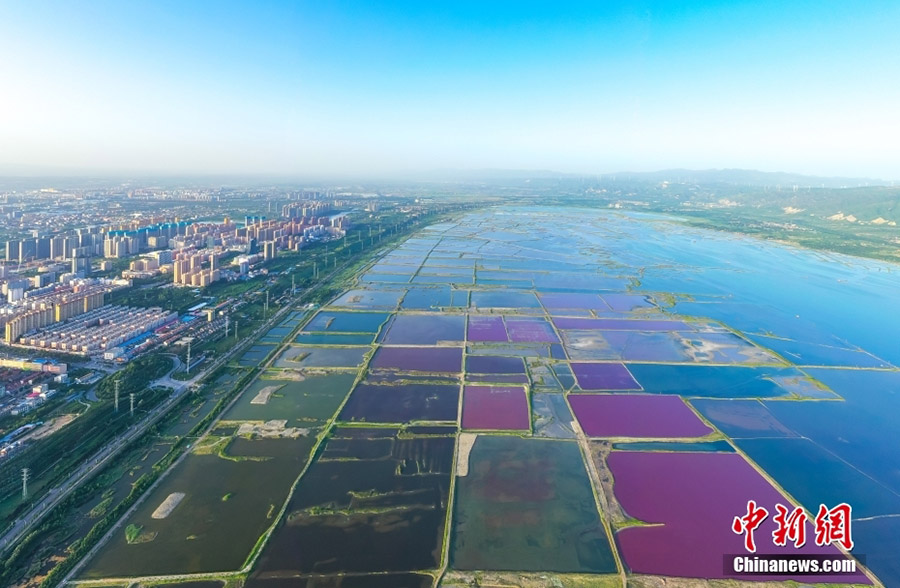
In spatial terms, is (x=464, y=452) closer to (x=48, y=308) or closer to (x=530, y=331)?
(x=530, y=331)

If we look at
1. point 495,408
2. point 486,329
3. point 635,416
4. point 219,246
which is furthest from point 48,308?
point 635,416

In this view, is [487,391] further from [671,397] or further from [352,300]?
[352,300]

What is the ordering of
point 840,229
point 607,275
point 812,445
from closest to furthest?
1. point 812,445
2. point 607,275
3. point 840,229

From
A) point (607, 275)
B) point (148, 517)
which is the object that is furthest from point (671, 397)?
point (607, 275)

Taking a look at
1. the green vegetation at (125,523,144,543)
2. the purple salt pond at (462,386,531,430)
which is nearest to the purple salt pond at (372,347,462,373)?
the purple salt pond at (462,386,531,430)

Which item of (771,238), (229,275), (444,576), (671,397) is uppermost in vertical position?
(771,238)

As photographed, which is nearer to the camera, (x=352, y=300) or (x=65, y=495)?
(x=65, y=495)

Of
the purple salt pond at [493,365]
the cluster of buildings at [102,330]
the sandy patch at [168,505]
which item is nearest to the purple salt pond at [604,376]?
the purple salt pond at [493,365]

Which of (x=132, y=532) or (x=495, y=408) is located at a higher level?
(x=495, y=408)
